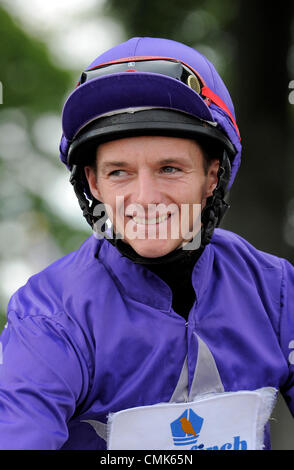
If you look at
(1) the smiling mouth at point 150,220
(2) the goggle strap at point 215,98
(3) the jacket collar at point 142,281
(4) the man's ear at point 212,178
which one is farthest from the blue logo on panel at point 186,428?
(2) the goggle strap at point 215,98

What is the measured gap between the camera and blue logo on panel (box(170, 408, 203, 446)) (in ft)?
6.49

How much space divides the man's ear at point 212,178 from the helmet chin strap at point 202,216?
0.10 ft

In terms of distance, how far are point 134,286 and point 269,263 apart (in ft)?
1.98

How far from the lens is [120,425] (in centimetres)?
196

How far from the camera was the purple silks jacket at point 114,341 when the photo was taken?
1801 mm

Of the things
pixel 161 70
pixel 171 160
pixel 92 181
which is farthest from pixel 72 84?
pixel 171 160

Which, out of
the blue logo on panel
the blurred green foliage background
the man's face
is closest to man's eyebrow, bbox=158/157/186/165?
the man's face

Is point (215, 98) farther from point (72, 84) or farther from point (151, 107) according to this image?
point (72, 84)

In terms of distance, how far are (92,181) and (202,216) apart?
42cm

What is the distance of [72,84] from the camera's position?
796cm

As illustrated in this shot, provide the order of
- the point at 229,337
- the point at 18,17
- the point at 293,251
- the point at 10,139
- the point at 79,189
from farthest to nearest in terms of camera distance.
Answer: the point at 10,139 → the point at 18,17 → the point at 293,251 → the point at 79,189 → the point at 229,337

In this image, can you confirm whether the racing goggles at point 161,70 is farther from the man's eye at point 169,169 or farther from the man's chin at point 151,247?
the man's chin at point 151,247

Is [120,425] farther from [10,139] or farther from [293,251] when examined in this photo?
[10,139]

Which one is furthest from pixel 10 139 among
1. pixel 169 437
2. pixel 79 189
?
pixel 169 437
